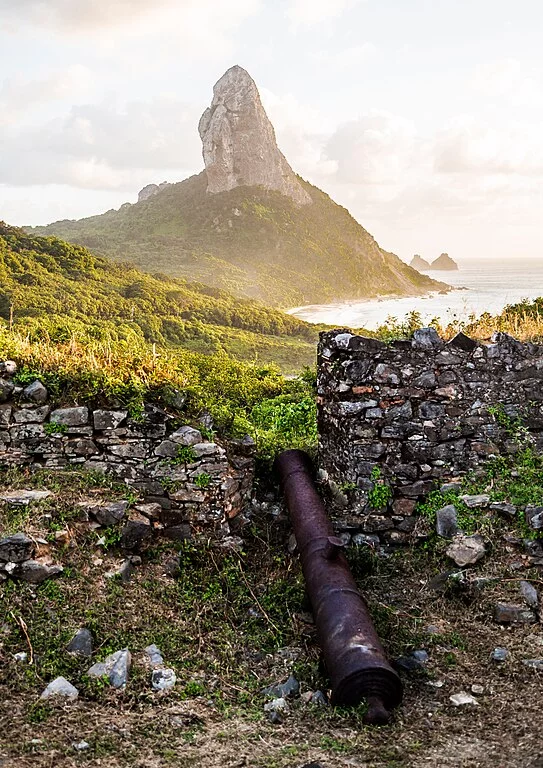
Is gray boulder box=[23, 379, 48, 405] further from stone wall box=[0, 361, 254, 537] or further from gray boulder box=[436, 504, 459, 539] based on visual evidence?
gray boulder box=[436, 504, 459, 539]

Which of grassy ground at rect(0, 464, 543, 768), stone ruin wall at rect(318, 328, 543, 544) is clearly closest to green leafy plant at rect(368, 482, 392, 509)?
stone ruin wall at rect(318, 328, 543, 544)

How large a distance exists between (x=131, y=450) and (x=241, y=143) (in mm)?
60928

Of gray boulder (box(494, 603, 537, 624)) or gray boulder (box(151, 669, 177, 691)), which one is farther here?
gray boulder (box(494, 603, 537, 624))

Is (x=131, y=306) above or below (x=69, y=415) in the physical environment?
above

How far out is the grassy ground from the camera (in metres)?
4.18

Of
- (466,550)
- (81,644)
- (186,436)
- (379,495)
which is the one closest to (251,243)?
(379,495)

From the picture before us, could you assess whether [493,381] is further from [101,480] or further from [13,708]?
[13,708]

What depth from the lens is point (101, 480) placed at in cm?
664

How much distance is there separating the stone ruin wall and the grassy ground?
625mm

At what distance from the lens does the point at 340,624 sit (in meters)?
5.12

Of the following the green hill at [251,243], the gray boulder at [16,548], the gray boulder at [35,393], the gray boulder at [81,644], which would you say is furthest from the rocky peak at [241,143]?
the gray boulder at [81,644]

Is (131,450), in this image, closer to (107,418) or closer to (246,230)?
(107,418)

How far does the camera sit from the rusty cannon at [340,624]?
4.68m

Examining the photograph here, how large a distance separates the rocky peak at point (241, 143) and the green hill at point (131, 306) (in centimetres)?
3625
